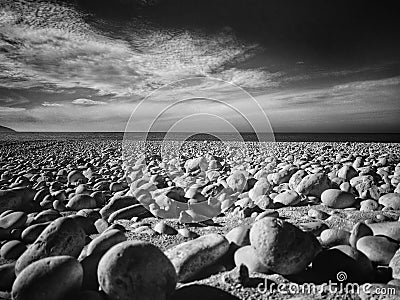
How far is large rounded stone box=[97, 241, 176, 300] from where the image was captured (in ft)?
4.47

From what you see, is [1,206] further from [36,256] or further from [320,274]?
[320,274]

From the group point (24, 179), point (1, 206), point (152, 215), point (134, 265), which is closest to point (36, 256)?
point (134, 265)

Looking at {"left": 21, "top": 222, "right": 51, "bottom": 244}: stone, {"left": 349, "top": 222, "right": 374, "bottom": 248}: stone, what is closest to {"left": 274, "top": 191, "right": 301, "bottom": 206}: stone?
{"left": 349, "top": 222, "right": 374, "bottom": 248}: stone

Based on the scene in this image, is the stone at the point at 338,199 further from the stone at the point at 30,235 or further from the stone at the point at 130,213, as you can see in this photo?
the stone at the point at 30,235

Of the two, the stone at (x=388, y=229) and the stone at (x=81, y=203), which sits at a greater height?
the stone at (x=388, y=229)

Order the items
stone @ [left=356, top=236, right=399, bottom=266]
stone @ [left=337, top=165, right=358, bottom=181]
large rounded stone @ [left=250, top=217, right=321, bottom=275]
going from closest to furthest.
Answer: large rounded stone @ [left=250, top=217, right=321, bottom=275] < stone @ [left=356, top=236, right=399, bottom=266] < stone @ [left=337, top=165, right=358, bottom=181]

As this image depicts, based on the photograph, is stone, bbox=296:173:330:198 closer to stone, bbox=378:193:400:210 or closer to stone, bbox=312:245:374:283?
stone, bbox=378:193:400:210

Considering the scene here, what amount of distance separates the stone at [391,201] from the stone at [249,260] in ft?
5.89

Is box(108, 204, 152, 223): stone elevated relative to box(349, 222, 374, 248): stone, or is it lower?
lower

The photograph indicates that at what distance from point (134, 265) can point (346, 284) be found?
100cm

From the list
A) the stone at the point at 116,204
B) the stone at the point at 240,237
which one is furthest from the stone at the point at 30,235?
the stone at the point at 240,237

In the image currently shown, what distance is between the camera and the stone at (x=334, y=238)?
1.96 m

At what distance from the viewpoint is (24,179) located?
484cm

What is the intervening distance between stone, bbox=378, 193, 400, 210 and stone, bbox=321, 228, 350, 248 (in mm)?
1124
